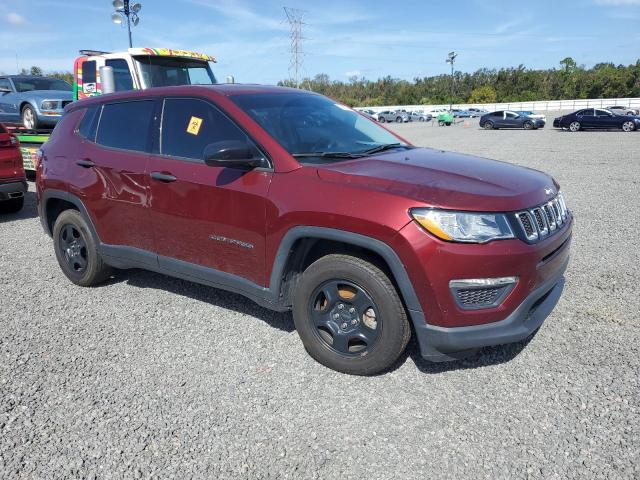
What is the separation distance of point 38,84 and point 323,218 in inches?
461

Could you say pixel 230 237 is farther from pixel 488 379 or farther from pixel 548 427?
pixel 548 427

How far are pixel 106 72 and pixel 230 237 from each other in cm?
691

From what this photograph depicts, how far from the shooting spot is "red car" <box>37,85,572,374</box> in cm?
266

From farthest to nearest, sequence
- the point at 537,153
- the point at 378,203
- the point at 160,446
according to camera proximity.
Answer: the point at 537,153 < the point at 378,203 < the point at 160,446

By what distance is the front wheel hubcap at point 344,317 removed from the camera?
2.97 metres

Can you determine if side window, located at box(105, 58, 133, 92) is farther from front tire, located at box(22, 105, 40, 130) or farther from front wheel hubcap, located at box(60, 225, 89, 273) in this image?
front wheel hubcap, located at box(60, 225, 89, 273)

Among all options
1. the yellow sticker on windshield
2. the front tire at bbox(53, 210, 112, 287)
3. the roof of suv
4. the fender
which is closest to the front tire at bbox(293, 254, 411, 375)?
the fender

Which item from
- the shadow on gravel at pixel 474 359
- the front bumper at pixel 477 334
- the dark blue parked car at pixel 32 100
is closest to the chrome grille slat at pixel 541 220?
the front bumper at pixel 477 334

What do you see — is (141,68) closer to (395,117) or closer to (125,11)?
(125,11)

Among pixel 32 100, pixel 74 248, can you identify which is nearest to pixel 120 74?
pixel 32 100

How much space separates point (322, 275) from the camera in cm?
302

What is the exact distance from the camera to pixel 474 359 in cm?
329

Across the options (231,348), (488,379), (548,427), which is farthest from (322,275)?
(548,427)

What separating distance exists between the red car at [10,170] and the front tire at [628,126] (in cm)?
2983
